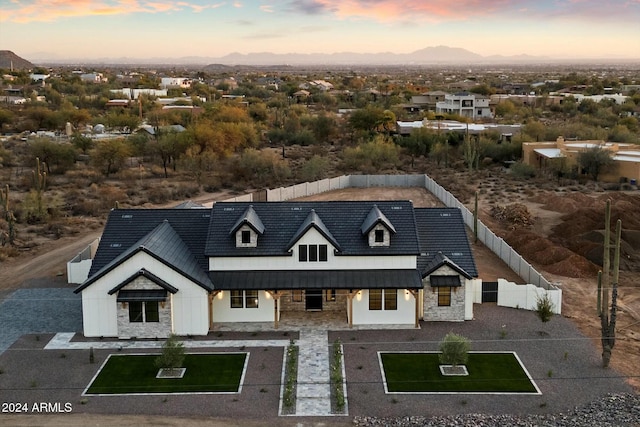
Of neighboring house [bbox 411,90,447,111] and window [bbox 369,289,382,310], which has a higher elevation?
neighboring house [bbox 411,90,447,111]

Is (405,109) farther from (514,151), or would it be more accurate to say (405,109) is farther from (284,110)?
(514,151)

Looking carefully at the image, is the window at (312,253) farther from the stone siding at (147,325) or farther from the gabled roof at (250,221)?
the stone siding at (147,325)

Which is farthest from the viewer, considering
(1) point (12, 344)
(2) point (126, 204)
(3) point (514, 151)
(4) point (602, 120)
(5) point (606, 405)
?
(4) point (602, 120)

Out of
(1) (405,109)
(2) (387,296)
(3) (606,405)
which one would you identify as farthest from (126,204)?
(1) (405,109)

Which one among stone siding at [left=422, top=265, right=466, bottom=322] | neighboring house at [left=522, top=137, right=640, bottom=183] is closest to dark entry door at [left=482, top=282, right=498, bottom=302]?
stone siding at [left=422, top=265, right=466, bottom=322]

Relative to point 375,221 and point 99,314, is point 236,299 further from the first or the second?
Result: point 375,221

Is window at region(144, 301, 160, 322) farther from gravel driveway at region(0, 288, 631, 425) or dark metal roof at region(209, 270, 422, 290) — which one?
dark metal roof at region(209, 270, 422, 290)
